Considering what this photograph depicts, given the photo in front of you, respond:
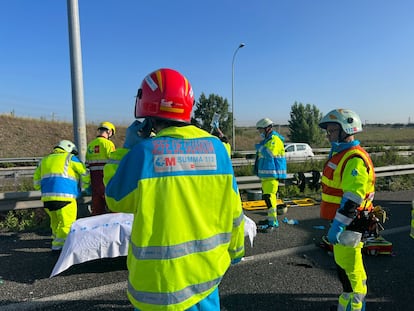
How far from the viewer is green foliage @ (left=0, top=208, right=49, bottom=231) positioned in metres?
6.03

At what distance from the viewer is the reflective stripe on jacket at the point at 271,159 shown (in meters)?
6.26

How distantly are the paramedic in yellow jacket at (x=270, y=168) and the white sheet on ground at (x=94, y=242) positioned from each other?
2982mm

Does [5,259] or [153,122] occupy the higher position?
[153,122]

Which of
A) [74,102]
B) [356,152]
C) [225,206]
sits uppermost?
[74,102]

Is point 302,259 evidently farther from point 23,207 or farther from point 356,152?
point 23,207

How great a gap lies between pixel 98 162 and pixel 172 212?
512 centimetres

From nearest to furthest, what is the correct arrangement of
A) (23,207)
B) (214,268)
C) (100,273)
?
(214,268) < (100,273) < (23,207)

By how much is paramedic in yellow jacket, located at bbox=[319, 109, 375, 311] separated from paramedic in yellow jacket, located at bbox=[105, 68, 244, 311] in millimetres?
1492

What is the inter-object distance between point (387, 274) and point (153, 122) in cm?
412

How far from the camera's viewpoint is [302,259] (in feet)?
15.5

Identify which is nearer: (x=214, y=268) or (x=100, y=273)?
(x=214, y=268)

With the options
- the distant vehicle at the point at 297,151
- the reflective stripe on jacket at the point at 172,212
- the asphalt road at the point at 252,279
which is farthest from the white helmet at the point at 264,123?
the distant vehicle at the point at 297,151

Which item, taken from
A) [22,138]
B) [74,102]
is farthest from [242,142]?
[74,102]

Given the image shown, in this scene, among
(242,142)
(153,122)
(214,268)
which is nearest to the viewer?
(214,268)
